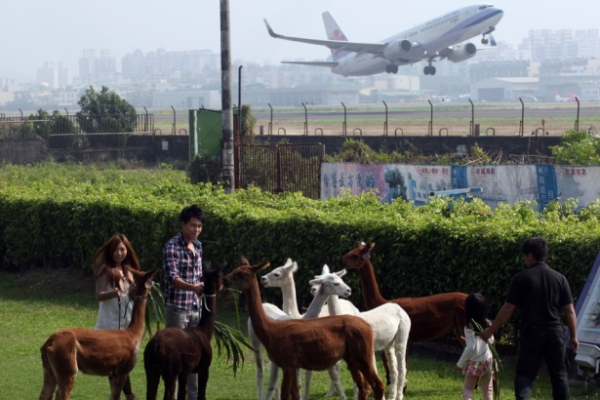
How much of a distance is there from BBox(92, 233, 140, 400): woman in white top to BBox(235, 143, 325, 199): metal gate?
12.6m

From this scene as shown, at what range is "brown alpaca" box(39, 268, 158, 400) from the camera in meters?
8.41

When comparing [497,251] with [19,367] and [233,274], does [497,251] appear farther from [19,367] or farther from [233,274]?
[19,367]

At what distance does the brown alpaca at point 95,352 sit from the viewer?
27.6 feet

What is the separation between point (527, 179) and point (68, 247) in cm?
839

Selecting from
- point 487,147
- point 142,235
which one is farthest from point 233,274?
point 487,147

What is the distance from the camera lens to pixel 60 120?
51.1 metres

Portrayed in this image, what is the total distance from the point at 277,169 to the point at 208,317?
13.4 m

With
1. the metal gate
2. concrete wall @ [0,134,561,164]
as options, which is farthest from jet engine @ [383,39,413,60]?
the metal gate

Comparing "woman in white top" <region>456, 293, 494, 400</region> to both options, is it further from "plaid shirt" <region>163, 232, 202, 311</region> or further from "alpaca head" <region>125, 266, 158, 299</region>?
"alpaca head" <region>125, 266, 158, 299</region>

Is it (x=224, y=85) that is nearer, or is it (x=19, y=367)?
Answer: (x=19, y=367)

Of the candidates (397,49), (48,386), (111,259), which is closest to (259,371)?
(111,259)

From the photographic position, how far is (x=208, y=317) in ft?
28.7

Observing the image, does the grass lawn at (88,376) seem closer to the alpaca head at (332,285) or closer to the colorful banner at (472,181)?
the alpaca head at (332,285)

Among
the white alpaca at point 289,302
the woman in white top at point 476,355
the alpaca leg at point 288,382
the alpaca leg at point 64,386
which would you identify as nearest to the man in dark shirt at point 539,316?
the woman in white top at point 476,355
